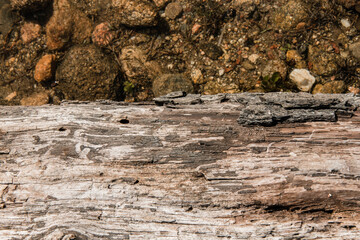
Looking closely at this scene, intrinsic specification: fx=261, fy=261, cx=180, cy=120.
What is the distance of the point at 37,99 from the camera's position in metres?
5.94

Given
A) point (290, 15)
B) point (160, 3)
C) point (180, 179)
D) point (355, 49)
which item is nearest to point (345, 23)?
point (355, 49)

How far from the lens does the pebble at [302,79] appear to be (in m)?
5.29

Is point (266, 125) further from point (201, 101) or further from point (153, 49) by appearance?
point (153, 49)

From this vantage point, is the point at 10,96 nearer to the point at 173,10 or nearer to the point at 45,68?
the point at 45,68

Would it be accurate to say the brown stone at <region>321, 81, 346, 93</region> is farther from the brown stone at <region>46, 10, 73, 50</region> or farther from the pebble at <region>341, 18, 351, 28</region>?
the brown stone at <region>46, 10, 73, 50</region>

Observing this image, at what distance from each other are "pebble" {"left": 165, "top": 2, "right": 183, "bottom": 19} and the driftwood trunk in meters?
3.94

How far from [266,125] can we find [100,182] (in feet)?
5.46

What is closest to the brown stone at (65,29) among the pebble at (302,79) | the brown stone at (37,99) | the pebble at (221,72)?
the brown stone at (37,99)

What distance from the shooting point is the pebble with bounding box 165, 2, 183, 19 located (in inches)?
230

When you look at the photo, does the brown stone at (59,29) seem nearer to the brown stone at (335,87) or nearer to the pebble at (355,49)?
the brown stone at (335,87)

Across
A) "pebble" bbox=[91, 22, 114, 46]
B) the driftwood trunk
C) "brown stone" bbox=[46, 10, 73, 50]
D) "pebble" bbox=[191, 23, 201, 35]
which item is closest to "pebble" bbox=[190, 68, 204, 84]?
"pebble" bbox=[191, 23, 201, 35]

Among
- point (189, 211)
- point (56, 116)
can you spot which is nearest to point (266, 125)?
point (189, 211)

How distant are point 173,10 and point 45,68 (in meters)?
3.13

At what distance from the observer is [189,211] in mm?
2250
